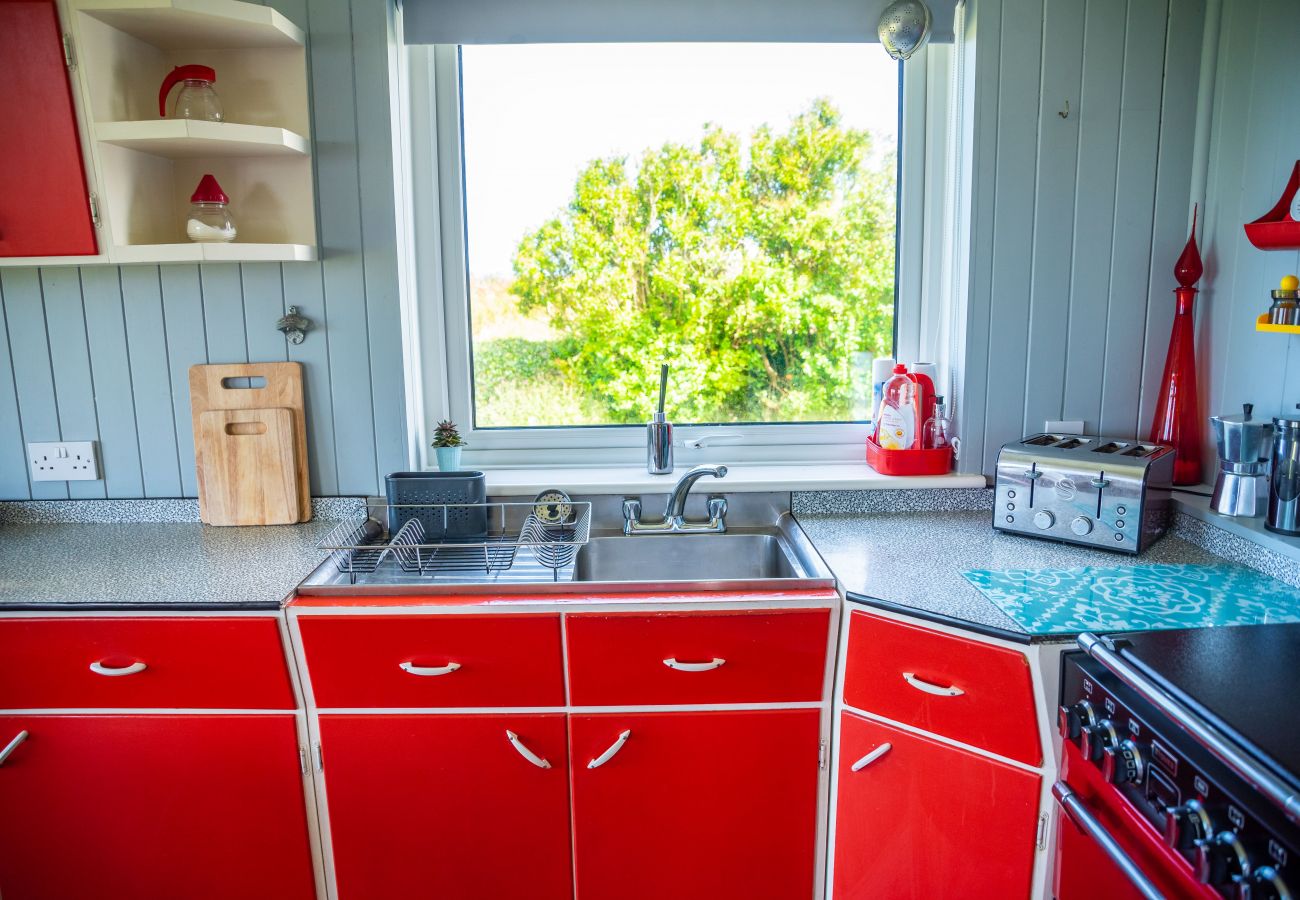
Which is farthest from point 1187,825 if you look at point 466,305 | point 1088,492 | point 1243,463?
point 466,305

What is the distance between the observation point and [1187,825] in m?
1.01

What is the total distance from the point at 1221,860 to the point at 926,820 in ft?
1.86

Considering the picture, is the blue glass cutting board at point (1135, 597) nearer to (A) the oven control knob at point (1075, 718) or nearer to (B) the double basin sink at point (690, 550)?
(A) the oven control knob at point (1075, 718)

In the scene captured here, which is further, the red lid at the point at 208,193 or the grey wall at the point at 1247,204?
the red lid at the point at 208,193

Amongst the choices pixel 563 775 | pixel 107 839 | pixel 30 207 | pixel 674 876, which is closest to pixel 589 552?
pixel 563 775

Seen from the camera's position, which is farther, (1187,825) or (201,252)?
(201,252)

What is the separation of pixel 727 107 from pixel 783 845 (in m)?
1.64

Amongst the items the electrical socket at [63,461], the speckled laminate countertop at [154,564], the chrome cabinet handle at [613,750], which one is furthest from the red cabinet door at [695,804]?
the electrical socket at [63,461]

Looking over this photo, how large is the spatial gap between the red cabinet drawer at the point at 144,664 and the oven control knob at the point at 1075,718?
129cm

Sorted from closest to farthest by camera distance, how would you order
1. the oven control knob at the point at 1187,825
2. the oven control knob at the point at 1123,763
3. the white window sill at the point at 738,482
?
the oven control knob at the point at 1187,825 → the oven control knob at the point at 1123,763 → the white window sill at the point at 738,482

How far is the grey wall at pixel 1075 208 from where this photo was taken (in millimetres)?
1888

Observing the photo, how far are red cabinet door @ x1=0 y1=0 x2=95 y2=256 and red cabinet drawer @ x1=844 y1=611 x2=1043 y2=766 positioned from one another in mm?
1708

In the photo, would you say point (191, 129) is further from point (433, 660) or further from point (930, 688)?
point (930, 688)

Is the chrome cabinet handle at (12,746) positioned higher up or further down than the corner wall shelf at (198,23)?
further down
